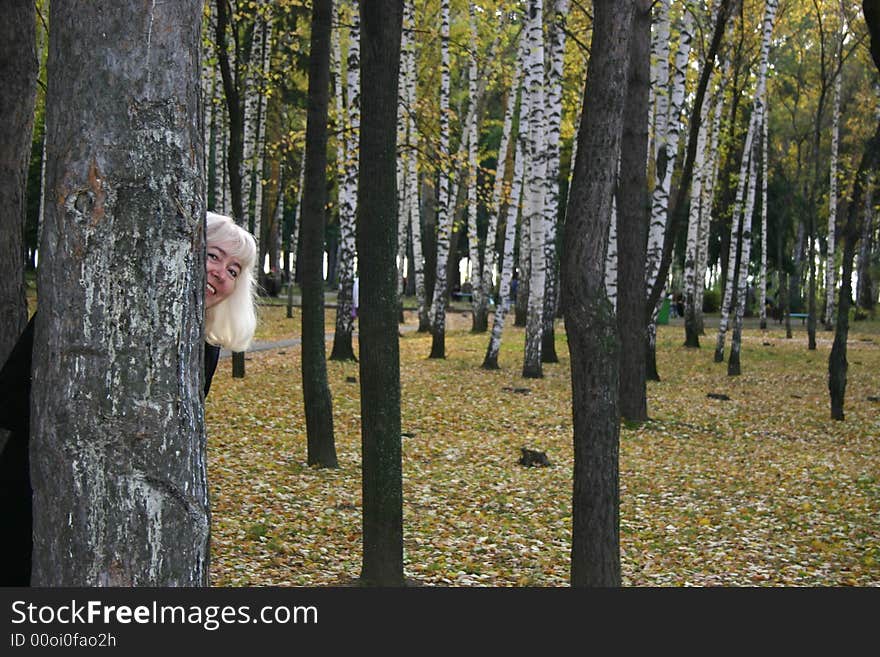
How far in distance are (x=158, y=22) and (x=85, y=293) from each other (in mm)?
678

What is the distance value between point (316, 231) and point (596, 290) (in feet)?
15.7

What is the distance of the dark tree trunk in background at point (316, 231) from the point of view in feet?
30.6

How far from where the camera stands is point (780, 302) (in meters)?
44.0

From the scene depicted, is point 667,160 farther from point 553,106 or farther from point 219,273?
point 219,273

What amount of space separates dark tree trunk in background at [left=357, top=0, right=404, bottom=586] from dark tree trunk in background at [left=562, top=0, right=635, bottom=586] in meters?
1.16

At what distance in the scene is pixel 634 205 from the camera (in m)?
12.6

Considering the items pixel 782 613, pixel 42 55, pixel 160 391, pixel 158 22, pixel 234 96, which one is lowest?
pixel 782 613

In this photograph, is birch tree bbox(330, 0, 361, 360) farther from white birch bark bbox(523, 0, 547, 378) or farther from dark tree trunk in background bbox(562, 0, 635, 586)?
dark tree trunk in background bbox(562, 0, 635, 586)

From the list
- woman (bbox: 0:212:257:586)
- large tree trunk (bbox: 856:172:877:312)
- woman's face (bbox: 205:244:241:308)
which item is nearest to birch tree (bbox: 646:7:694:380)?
woman's face (bbox: 205:244:241:308)

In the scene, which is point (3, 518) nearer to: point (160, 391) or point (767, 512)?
point (160, 391)

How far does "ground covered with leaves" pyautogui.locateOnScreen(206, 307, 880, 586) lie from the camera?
287 inches

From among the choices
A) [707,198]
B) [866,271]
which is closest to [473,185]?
[707,198]

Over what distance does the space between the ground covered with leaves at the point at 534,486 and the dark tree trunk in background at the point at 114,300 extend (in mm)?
4030

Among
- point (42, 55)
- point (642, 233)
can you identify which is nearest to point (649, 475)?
point (642, 233)
